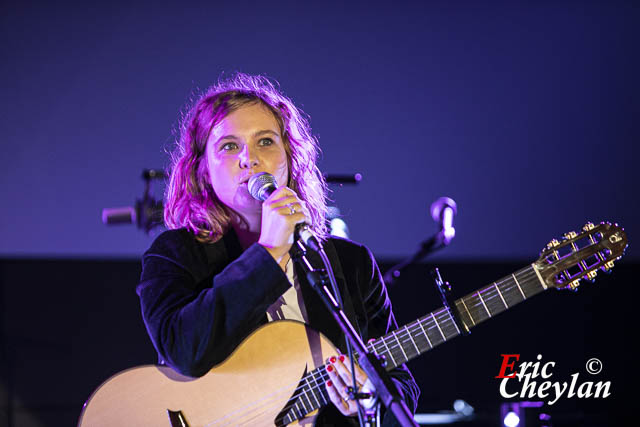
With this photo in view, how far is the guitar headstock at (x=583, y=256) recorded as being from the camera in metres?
1.92

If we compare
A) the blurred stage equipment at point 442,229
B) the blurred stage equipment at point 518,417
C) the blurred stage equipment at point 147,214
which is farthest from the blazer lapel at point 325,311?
the blurred stage equipment at point 518,417

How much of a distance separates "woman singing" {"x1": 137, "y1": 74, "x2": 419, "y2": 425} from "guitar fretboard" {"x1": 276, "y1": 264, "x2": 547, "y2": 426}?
74mm

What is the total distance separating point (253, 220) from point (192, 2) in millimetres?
3042

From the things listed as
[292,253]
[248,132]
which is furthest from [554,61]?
[292,253]

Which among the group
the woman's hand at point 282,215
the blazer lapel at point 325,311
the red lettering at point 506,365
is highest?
the woman's hand at point 282,215

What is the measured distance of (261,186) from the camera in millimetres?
1841

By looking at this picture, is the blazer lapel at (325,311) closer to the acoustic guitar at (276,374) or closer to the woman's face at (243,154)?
the acoustic guitar at (276,374)

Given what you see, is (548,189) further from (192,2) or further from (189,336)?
(189,336)

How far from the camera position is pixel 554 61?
4816mm

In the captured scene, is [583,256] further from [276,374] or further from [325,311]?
[276,374]

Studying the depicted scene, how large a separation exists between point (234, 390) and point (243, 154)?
2.61 feet

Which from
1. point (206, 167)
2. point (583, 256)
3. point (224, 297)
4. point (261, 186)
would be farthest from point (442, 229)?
point (224, 297)

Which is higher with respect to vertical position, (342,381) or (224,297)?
(224,297)

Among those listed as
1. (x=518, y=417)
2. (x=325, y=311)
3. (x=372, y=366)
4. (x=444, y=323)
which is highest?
(x=325, y=311)
